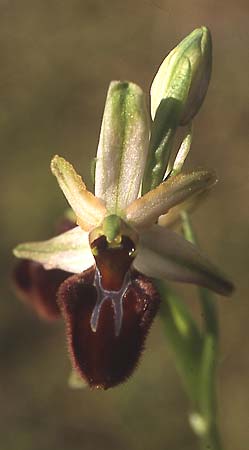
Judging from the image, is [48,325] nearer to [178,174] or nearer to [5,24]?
[5,24]

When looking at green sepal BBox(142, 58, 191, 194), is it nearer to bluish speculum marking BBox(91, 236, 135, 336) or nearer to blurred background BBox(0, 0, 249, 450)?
bluish speculum marking BBox(91, 236, 135, 336)

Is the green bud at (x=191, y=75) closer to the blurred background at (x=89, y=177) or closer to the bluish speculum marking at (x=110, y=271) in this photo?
the bluish speculum marking at (x=110, y=271)

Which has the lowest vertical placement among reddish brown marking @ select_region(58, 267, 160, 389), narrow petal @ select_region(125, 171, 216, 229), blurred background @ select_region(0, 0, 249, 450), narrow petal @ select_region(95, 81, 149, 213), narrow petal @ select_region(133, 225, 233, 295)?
blurred background @ select_region(0, 0, 249, 450)

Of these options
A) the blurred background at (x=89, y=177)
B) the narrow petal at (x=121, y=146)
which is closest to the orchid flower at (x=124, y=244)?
the narrow petal at (x=121, y=146)

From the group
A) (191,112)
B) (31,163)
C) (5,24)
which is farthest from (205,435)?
(5,24)

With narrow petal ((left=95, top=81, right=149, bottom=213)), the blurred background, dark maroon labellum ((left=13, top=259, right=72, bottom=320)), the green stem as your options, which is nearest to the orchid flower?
narrow petal ((left=95, top=81, right=149, bottom=213))

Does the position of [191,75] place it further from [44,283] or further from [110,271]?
[44,283]
